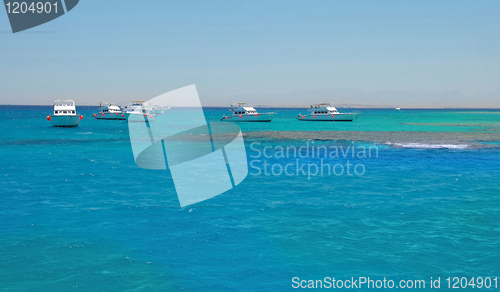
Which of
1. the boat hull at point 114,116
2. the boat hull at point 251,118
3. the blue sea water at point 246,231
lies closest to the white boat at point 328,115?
the boat hull at point 251,118

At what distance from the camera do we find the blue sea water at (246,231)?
10.8 m

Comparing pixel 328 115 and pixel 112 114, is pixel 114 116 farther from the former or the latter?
pixel 328 115

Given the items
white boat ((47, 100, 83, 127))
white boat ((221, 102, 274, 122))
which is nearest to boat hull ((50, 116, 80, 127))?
white boat ((47, 100, 83, 127))

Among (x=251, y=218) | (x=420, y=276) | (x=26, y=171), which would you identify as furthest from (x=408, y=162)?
(x=26, y=171)

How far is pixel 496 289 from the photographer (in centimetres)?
1004

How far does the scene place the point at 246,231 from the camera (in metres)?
14.4

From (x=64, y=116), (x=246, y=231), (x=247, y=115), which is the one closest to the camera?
(x=246, y=231)

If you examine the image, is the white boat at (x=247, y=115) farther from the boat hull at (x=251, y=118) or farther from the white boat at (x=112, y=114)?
the white boat at (x=112, y=114)

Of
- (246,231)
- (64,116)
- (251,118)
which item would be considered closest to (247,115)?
(251,118)

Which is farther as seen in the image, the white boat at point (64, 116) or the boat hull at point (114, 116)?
the boat hull at point (114, 116)

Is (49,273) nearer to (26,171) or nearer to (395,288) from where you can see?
(395,288)

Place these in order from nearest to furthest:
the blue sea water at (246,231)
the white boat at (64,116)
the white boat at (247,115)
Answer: the blue sea water at (246,231) → the white boat at (64,116) → the white boat at (247,115)

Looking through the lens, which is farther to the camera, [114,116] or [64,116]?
[114,116]

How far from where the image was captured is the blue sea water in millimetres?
10844
